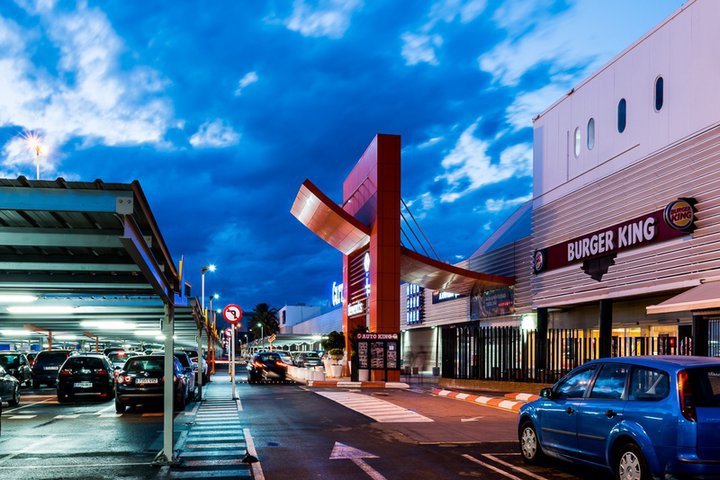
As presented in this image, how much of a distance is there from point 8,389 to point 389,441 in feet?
41.6

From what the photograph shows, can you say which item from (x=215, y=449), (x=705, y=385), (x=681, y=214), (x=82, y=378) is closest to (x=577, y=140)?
(x=681, y=214)

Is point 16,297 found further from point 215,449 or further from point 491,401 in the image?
point 491,401

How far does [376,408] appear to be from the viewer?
22.0 meters

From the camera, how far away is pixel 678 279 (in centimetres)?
2238

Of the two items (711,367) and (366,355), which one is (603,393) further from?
(366,355)

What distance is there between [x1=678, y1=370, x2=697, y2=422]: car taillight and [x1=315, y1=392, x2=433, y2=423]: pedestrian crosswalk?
10113 millimetres

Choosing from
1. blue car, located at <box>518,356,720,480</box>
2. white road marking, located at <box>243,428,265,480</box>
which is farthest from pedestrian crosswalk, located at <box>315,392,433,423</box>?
blue car, located at <box>518,356,720,480</box>

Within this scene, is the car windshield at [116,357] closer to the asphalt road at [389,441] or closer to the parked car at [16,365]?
the parked car at [16,365]

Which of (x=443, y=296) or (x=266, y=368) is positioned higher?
(x=443, y=296)

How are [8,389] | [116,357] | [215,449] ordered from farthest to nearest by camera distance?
[116,357] → [8,389] → [215,449]

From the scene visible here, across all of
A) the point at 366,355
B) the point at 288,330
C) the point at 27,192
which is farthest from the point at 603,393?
the point at 288,330

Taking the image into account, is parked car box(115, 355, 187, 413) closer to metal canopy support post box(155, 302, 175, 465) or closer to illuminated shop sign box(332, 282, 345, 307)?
metal canopy support post box(155, 302, 175, 465)

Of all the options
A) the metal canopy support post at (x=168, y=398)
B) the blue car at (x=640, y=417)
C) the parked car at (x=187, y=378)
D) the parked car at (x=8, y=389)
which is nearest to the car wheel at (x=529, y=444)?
the blue car at (x=640, y=417)

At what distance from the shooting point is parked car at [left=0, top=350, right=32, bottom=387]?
105 ft
